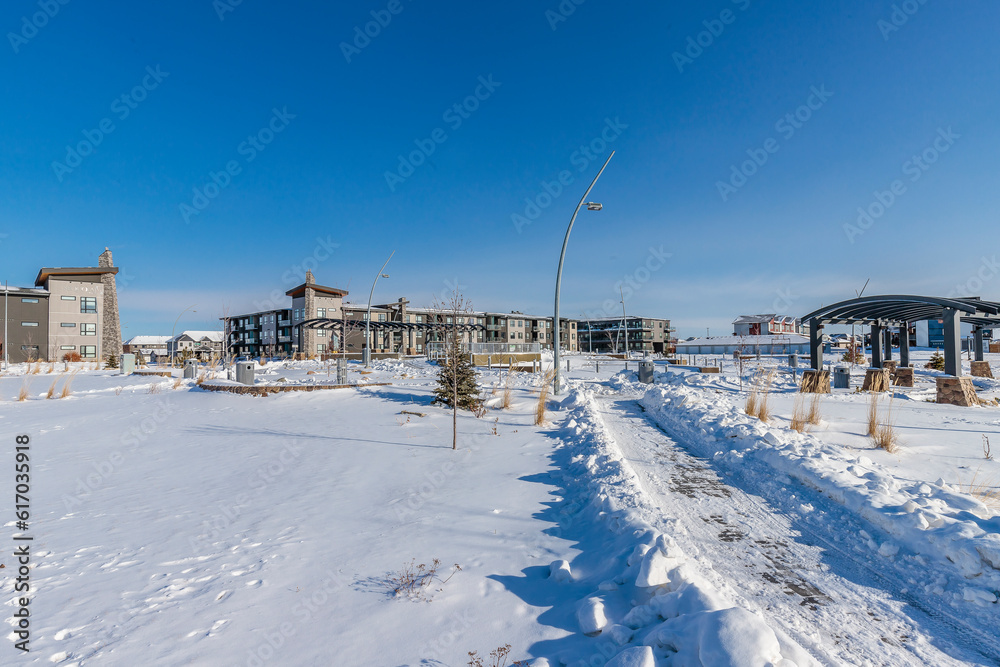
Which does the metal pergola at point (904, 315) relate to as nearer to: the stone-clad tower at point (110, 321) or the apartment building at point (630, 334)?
the stone-clad tower at point (110, 321)

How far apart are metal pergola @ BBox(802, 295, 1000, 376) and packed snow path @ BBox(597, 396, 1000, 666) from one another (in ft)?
52.7

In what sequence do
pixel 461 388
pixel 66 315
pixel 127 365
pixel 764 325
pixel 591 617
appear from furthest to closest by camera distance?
pixel 764 325 → pixel 66 315 → pixel 127 365 → pixel 461 388 → pixel 591 617

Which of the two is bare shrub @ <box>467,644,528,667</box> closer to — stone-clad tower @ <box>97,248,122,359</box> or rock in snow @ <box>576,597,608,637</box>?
rock in snow @ <box>576,597,608,637</box>

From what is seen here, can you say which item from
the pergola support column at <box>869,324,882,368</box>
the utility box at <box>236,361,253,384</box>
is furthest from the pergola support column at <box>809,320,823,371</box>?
the utility box at <box>236,361,253,384</box>

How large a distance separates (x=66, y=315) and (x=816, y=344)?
202ft

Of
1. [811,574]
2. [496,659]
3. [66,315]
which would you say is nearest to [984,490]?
[811,574]

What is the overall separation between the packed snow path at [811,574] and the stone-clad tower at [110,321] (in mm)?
56714

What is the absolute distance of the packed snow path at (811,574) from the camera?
286cm

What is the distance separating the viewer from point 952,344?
16.2m

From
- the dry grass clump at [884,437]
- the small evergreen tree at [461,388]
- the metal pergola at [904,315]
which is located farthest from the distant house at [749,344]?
the small evergreen tree at [461,388]

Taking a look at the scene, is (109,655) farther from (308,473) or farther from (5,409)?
(5,409)

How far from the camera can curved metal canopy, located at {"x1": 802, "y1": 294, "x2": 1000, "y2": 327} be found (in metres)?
16.4

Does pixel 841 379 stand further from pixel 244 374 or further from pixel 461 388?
pixel 244 374

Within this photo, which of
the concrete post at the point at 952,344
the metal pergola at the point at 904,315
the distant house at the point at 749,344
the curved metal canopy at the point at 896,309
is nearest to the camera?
the concrete post at the point at 952,344
